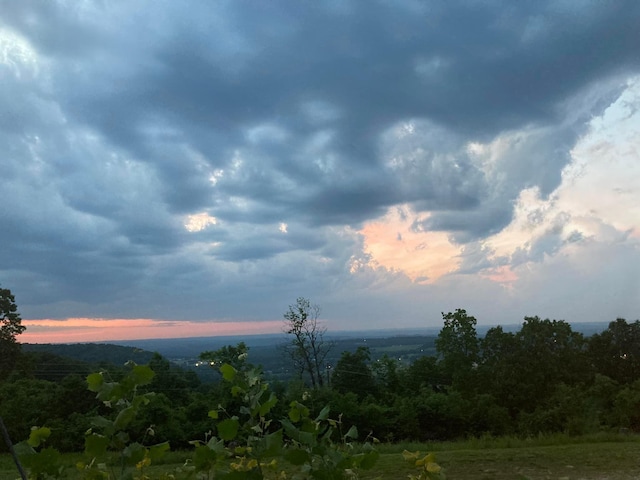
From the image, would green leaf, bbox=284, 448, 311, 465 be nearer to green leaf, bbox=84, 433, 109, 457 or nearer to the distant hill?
green leaf, bbox=84, 433, 109, 457

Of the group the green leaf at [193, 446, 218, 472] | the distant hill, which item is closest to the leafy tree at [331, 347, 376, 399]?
the distant hill

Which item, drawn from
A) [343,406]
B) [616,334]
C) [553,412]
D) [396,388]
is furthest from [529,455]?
[616,334]

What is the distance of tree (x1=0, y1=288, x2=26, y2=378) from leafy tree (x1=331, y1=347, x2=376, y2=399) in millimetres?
18998

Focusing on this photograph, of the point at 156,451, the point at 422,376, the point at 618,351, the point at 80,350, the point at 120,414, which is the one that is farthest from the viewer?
the point at 80,350

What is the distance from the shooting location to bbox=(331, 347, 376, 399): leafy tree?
22656mm

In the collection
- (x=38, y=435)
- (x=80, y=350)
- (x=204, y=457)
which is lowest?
(x=80, y=350)

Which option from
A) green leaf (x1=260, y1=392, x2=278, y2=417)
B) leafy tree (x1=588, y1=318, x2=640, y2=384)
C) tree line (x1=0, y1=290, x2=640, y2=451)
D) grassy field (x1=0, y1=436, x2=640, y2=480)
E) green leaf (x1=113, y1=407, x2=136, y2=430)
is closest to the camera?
green leaf (x1=113, y1=407, x2=136, y2=430)

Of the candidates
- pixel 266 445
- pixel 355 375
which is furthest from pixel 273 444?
pixel 355 375

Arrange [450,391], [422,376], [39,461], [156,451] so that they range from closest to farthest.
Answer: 1. [39,461]
2. [156,451]
3. [450,391]
4. [422,376]

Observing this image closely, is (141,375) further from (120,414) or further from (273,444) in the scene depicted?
(273,444)

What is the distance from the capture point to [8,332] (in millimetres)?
30391

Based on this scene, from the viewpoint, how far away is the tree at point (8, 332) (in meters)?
29.7

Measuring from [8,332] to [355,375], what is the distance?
69.3 ft

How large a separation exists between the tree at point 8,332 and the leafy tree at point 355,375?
18998mm
